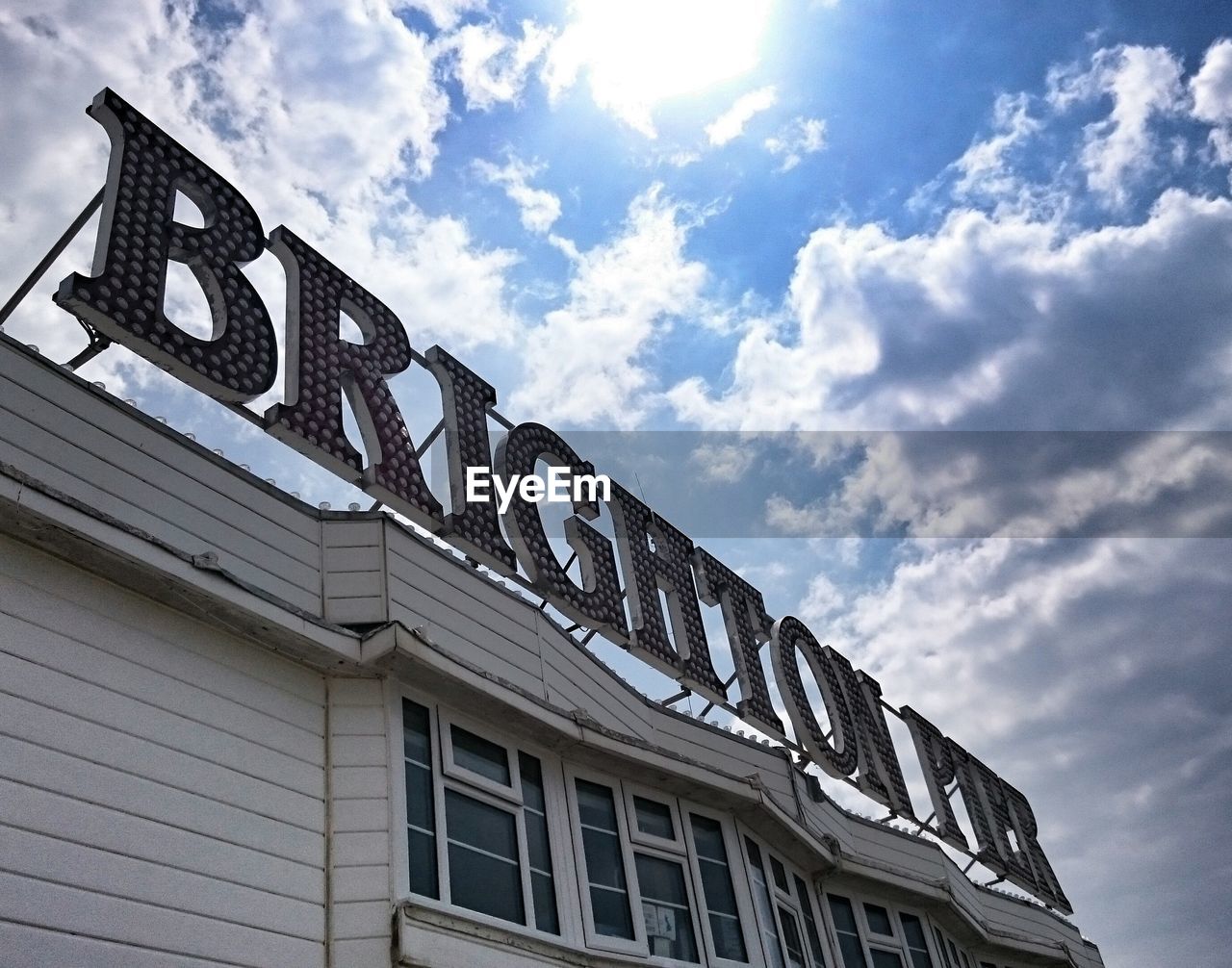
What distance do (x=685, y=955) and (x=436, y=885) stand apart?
345 cm

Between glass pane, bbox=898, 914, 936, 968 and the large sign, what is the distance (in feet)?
7.83

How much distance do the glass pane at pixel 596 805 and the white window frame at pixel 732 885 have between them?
117cm

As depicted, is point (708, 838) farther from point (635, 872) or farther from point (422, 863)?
point (422, 863)

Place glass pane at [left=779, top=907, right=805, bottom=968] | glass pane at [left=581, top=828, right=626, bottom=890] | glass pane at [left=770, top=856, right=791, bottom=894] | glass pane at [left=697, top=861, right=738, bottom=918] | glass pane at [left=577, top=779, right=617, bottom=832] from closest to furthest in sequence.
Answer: glass pane at [left=581, top=828, right=626, bottom=890], glass pane at [left=577, top=779, right=617, bottom=832], glass pane at [left=697, top=861, right=738, bottom=918], glass pane at [left=779, top=907, right=805, bottom=968], glass pane at [left=770, top=856, right=791, bottom=894]

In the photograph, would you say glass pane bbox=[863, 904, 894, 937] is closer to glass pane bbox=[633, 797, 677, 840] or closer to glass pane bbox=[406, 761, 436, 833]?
glass pane bbox=[633, 797, 677, 840]

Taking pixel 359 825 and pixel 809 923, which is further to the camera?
pixel 809 923

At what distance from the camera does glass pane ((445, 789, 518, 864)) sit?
895cm

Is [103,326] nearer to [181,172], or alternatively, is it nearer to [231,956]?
[181,172]

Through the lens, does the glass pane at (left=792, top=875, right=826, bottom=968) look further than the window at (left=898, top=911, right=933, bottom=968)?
No

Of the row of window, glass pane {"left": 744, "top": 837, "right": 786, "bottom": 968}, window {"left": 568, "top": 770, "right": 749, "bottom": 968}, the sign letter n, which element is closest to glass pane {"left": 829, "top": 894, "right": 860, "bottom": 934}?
the row of window

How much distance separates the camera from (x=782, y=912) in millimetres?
13250

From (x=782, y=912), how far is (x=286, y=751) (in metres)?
7.26

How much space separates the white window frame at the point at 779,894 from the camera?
12.3 meters

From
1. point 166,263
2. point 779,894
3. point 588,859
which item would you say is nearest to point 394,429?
point 166,263
